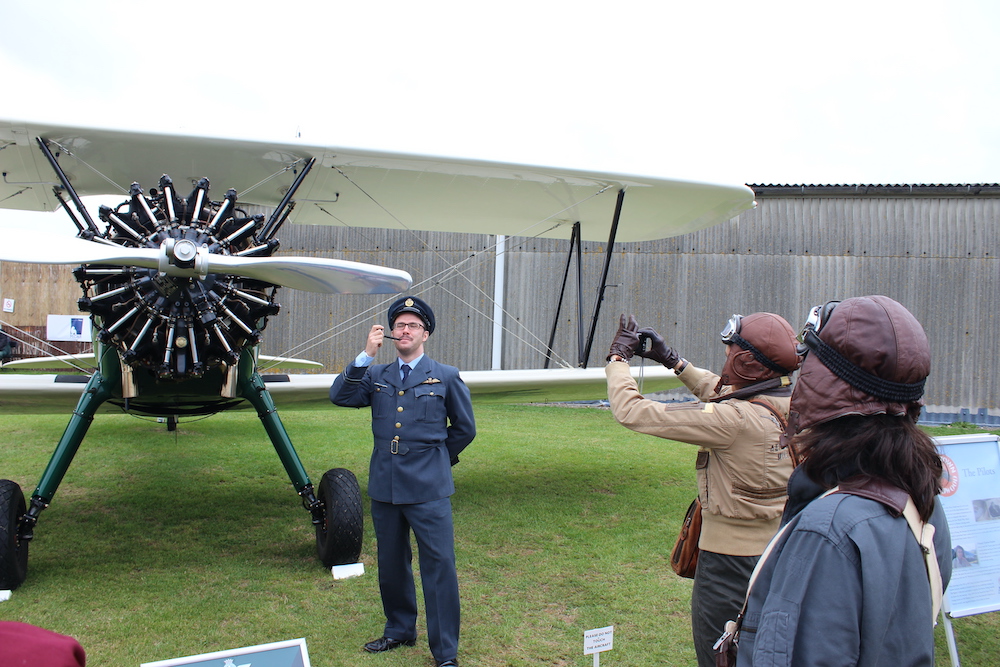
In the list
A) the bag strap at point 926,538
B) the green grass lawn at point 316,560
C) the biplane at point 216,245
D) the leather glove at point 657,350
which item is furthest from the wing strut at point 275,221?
the bag strap at point 926,538

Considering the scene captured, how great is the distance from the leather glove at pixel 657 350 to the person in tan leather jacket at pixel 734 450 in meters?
0.31

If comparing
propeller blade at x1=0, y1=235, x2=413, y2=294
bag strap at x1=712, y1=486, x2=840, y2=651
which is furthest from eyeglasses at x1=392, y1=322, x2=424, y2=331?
bag strap at x1=712, y1=486, x2=840, y2=651

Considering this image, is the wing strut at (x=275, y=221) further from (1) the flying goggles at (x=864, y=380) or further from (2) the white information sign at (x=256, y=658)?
(1) the flying goggles at (x=864, y=380)

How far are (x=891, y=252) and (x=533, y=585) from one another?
1091cm

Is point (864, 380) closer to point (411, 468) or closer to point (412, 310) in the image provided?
point (411, 468)

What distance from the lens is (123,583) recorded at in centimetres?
388

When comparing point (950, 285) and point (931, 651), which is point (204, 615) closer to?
point (931, 651)

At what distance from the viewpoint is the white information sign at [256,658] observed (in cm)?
171

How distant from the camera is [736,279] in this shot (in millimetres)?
12281

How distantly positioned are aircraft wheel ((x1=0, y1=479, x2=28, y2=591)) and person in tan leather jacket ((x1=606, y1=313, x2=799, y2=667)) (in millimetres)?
3567

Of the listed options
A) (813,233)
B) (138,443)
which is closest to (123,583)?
(138,443)

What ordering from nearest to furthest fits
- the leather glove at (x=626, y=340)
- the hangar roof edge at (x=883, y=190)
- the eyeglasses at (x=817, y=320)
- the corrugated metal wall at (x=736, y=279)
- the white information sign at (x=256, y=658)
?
the eyeglasses at (x=817, y=320) < the white information sign at (x=256, y=658) < the leather glove at (x=626, y=340) < the corrugated metal wall at (x=736, y=279) < the hangar roof edge at (x=883, y=190)

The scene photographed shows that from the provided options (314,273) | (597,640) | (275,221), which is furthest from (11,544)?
(597,640)

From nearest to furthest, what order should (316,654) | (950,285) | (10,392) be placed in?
1. (316,654)
2. (10,392)
3. (950,285)
